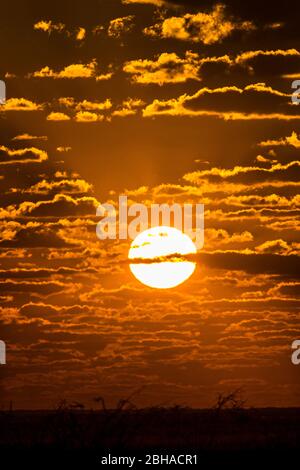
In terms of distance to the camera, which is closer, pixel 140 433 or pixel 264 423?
pixel 140 433

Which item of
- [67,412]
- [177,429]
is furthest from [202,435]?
[67,412]

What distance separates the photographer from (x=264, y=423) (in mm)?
52406

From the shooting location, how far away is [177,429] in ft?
150

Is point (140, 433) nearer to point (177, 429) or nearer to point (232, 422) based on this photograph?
point (177, 429)
